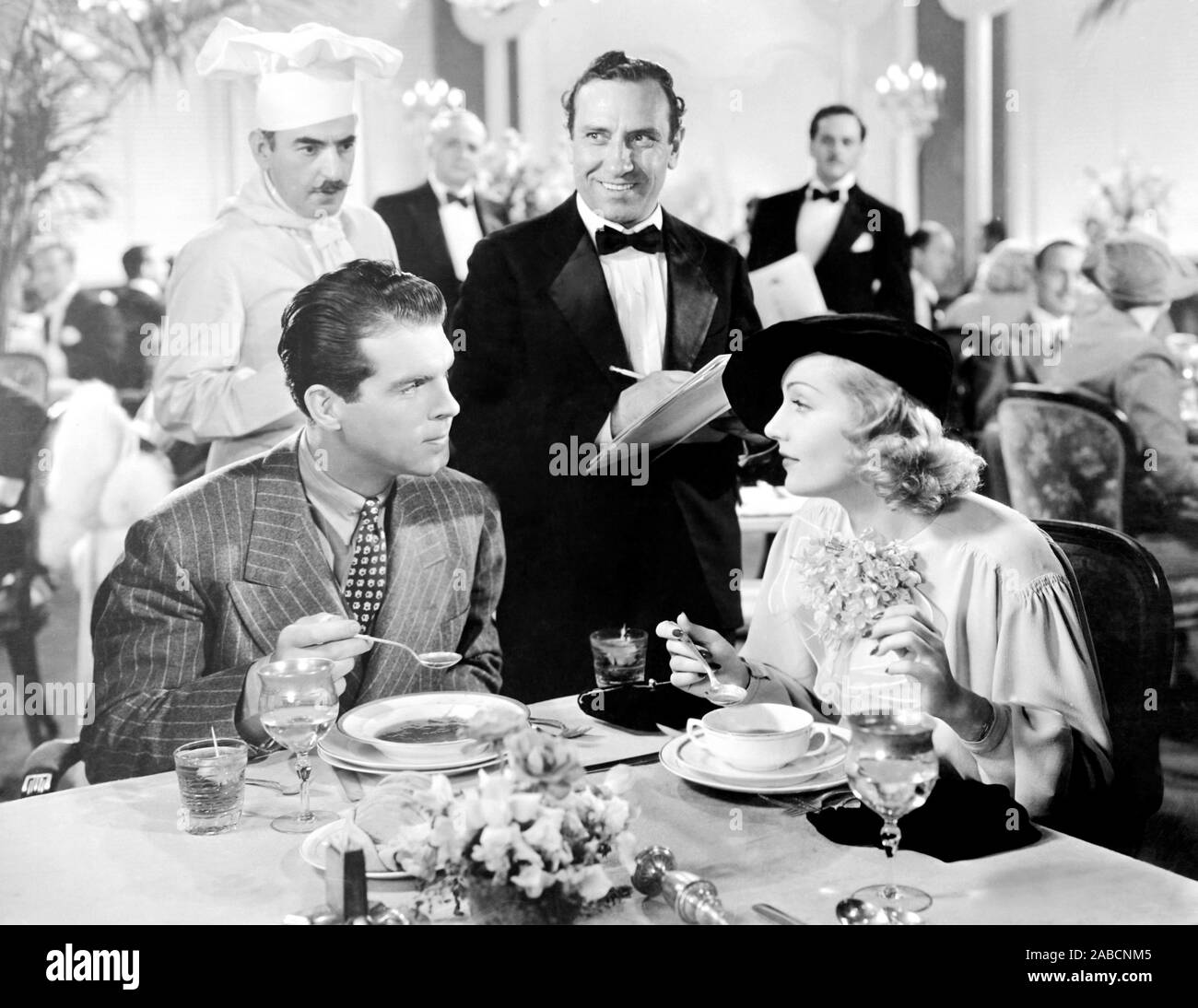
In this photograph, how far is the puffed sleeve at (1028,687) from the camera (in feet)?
7.57

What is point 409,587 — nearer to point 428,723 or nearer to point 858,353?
point 428,723

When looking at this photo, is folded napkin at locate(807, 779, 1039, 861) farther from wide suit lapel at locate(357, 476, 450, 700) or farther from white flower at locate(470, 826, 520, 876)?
wide suit lapel at locate(357, 476, 450, 700)

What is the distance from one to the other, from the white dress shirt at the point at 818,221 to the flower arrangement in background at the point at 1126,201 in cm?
56

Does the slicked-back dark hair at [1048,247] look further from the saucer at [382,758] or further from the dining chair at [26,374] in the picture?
the dining chair at [26,374]

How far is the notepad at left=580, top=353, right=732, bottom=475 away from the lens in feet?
9.23

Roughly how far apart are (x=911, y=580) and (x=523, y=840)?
3.51 feet

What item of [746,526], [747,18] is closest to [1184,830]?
[746,526]

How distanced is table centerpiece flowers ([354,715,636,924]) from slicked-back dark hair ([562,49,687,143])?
1.54 meters

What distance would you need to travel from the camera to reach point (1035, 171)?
2.95 metres

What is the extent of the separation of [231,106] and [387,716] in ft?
4.44

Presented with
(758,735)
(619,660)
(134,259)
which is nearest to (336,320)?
(134,259)

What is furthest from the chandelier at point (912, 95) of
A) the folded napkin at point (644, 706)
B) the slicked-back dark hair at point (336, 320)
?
the folded napkin at point (644, 706)

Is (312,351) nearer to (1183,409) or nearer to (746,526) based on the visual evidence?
(746,526)
